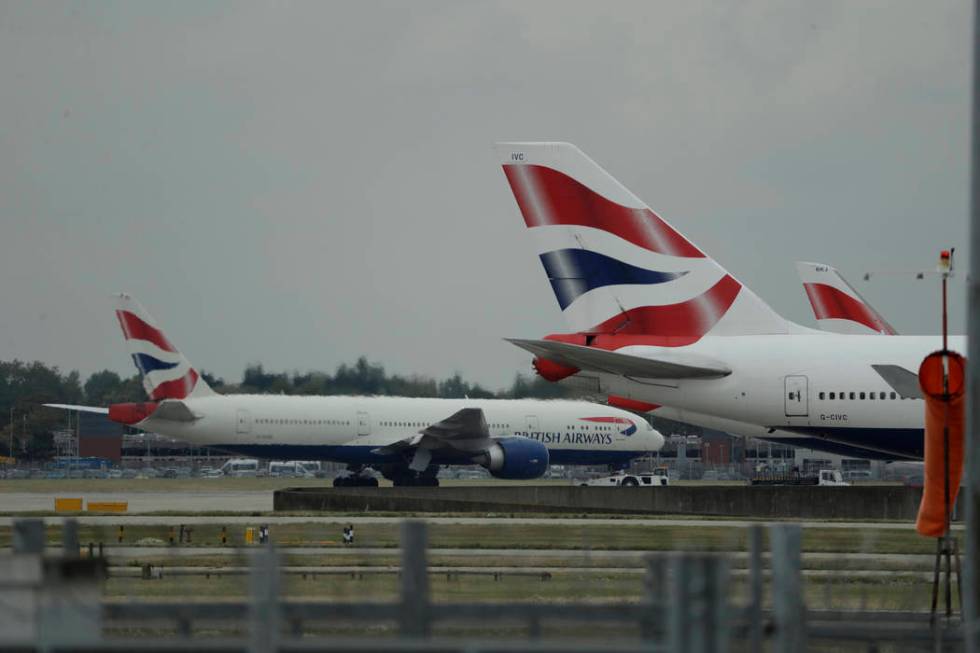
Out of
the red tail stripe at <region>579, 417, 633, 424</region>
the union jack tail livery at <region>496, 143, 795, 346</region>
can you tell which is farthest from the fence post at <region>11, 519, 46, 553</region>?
the red tail stripe at <region>579, 417, 633, 424</region>

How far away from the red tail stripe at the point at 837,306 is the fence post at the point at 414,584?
39.6m

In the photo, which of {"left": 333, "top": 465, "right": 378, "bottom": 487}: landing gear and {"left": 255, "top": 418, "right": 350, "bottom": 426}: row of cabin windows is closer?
{"left": 255, "top": 418, "right": 350, "bottom": 426}: row of cabin windows

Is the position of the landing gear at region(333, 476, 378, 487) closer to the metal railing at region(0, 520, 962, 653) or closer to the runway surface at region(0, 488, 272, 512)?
the runway surface at region(0, 488, 272, 512)

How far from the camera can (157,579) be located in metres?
20.5

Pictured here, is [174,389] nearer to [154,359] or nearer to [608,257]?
[154,359]

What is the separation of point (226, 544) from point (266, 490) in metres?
47.3

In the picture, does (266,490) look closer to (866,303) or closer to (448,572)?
(866,303)

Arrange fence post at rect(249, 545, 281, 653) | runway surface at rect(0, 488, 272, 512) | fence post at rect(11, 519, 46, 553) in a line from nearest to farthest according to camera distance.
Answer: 1. fence post at rect(249, 545, 281, 653)
2. fence post at rect(11, 519, 46, 553)
3. runway surface at rect(0, 488, 272, 512)

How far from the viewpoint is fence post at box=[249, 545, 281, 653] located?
7398 millimetres

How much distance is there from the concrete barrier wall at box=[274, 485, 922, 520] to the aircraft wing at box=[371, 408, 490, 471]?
58.2 feet

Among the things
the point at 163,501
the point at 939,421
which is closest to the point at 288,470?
the point at 163,501

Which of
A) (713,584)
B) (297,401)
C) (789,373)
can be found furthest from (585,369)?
(297,401)

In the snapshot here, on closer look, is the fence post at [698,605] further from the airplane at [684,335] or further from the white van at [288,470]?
the white van at [288,470]

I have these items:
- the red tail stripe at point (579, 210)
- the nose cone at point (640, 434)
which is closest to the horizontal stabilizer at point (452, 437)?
the nose cone at point (640, 434)
